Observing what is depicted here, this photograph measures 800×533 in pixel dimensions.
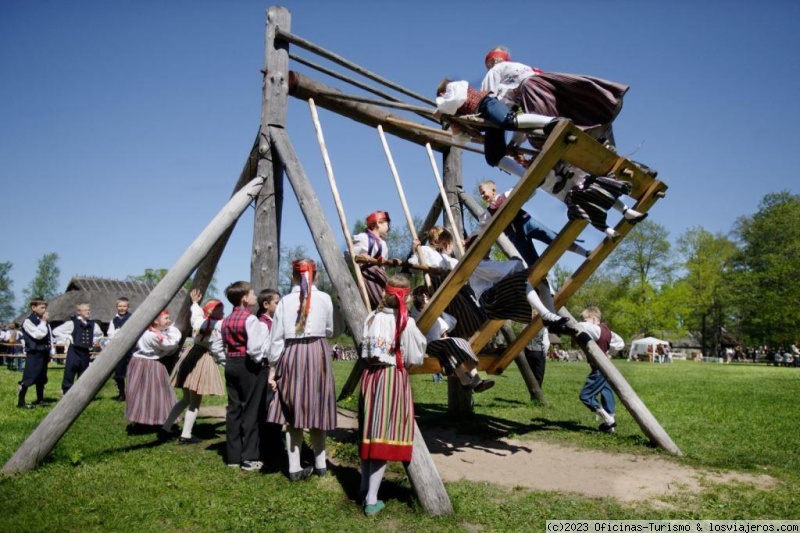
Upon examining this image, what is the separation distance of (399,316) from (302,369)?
41.6 inches

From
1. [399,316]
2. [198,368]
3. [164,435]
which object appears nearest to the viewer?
[399,316]

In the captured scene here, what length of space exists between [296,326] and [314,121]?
249cm

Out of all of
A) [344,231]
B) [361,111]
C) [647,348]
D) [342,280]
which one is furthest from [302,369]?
[647,348]

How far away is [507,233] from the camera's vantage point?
19.9ft

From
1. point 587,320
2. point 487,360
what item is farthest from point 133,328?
point 587,320

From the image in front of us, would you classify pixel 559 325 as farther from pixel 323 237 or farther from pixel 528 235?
pixel 323 237

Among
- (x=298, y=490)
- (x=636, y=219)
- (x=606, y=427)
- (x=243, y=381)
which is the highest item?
(x=636, y=219)

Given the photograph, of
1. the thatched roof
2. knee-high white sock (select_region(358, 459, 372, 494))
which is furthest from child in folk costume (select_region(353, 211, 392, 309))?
the thatched roof

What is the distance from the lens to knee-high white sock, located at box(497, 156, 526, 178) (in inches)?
200

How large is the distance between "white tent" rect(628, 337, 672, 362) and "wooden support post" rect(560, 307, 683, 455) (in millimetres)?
38386

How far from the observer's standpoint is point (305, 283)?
16.3 ft

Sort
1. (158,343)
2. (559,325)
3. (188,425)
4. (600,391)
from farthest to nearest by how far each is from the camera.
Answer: (600,391), (158,343), (188,425), (559,325)

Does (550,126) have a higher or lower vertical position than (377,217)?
higher

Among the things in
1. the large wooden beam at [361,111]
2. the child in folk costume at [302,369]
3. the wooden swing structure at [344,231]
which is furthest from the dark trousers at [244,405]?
the large wooden beam at [361,111]
